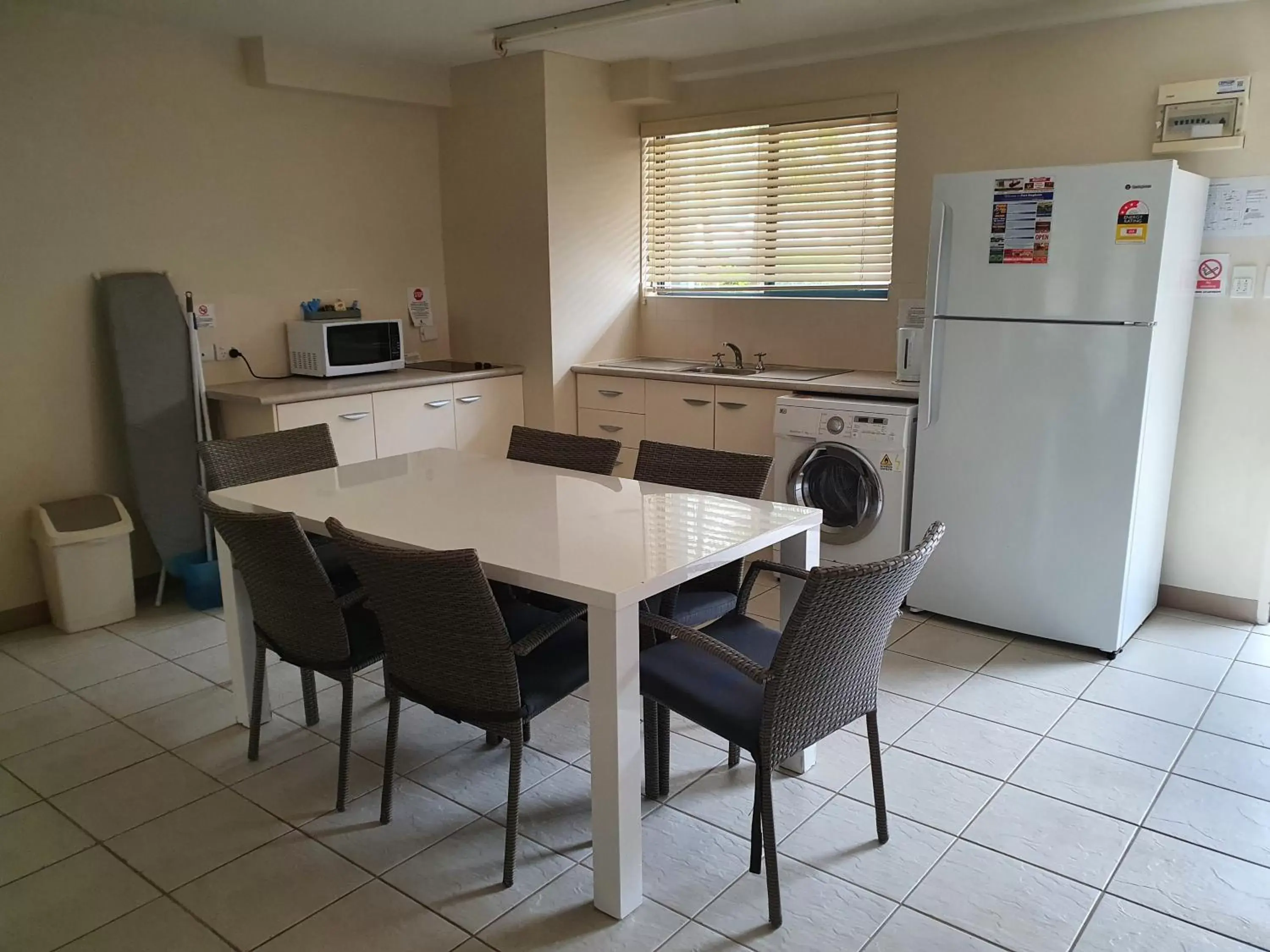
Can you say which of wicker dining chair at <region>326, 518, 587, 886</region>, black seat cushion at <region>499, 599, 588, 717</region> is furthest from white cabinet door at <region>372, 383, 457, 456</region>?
wicker dining chair at <region>326, 518, 587, 886</region>

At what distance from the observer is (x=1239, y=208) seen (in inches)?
137

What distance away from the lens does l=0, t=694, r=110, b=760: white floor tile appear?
292cm

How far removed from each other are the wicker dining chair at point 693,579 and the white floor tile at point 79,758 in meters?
1.52

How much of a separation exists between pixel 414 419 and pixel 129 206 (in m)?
1.46

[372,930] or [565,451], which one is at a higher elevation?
[565,451]

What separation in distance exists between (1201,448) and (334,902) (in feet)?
11.4

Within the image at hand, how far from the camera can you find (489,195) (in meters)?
4.89

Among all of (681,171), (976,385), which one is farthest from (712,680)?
(681,171)

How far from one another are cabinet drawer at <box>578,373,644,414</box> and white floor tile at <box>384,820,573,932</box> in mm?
2650

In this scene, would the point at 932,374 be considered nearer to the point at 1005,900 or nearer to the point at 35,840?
the point at 1005,900

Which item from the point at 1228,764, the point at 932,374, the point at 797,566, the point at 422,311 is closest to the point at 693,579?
the point at 797,566

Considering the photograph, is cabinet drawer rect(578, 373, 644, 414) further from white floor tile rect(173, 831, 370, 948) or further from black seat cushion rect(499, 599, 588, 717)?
white floor tile rect(173, 831, 370, 948)

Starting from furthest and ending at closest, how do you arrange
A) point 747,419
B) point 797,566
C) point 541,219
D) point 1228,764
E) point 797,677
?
point 541,219
point 747,419
point 1228,764
point 797,566
point 797,677

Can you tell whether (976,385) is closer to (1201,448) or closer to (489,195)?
(1201,448)
